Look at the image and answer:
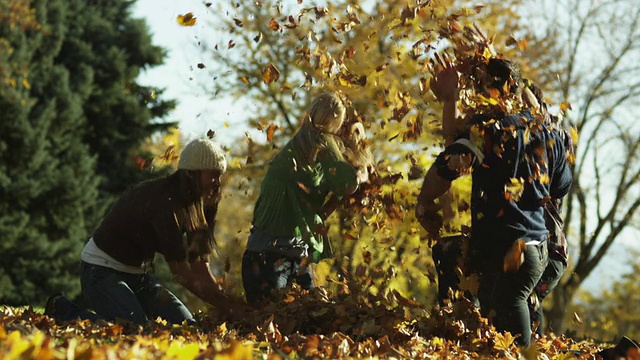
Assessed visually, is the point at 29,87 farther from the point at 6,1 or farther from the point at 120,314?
the point at 120,314

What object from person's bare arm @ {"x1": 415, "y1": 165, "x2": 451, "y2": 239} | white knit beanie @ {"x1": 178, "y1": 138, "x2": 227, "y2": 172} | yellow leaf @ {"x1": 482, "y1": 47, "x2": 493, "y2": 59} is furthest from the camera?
white knit beanie @ {"x1": 178, "y1": 138, "x2": 227, "y2": 172}

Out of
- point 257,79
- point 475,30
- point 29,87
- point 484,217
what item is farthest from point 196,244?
point 29,87

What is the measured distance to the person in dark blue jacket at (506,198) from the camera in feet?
14.3

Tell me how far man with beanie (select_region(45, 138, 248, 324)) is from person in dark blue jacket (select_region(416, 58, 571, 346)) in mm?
1466

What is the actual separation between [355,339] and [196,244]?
129 cm

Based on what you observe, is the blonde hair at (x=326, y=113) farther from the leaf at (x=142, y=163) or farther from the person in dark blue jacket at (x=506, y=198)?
the leaf at (x=142, y=163)

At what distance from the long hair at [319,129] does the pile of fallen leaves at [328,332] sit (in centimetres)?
91

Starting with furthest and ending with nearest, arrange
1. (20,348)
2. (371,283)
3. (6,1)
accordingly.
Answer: (6,1), (371,283), (20,348)

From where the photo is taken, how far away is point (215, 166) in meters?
5.07

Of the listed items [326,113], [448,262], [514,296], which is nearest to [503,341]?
[514,296]

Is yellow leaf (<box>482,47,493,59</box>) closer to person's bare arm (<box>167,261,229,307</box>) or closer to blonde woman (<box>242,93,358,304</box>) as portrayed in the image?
blonde woman (<box>242,93,358,304</box>)

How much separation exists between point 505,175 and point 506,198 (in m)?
0.13

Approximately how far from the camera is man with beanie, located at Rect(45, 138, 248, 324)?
494cm

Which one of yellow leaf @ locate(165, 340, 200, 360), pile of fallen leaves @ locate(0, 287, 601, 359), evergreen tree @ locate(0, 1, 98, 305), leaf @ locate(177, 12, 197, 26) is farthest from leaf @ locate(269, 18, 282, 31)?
evergreen tree @ locate(0, 1, 98, 305)
